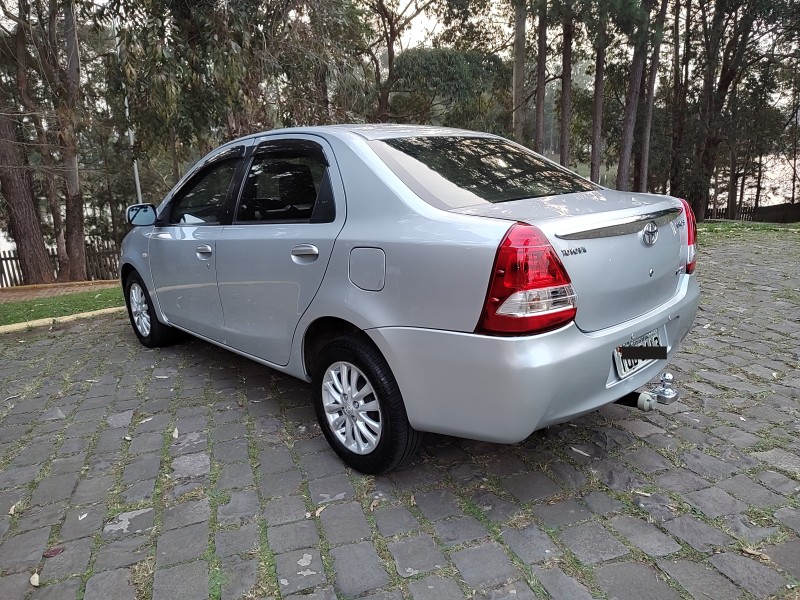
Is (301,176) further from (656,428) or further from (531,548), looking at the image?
(656,428)

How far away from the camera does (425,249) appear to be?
2.35 meters

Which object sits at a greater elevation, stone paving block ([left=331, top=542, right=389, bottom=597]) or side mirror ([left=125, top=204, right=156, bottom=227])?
side mirror ([left=125, top=204, right=156, bottom=227])

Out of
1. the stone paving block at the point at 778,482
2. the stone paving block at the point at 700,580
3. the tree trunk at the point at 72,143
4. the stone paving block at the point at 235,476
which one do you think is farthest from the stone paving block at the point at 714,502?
the tree trunk at the point at 72,143

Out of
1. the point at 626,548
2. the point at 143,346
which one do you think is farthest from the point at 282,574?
the point at 143,346

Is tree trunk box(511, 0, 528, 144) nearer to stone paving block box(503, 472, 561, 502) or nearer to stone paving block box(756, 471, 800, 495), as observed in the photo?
stone paving block box(756, 471, 800, 495)

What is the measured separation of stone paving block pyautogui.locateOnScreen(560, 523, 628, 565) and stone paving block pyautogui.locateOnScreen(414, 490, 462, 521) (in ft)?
1.53

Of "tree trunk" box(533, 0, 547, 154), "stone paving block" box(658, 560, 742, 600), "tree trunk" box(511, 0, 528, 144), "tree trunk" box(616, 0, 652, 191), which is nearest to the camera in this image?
"stone paving block" box(658, 560, 742, 600)

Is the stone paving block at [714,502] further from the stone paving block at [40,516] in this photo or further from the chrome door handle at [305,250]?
the stone paving block at [40,516]

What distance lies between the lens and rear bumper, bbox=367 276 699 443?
2.17m

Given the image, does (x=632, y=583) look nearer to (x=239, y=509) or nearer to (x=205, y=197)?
(x=239, y=509)

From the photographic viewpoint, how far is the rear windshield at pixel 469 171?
264 centimetres

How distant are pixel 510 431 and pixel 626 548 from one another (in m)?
0.62

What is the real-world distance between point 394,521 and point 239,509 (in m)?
0.69

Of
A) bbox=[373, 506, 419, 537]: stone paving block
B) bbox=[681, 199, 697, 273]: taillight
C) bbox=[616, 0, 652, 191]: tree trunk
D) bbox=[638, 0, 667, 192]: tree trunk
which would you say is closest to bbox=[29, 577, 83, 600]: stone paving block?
bbox=[373, 506, 419, 537]: stone paving block
